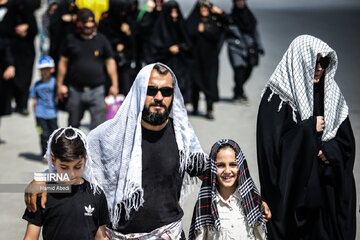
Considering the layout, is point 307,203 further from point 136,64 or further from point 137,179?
point 136,64

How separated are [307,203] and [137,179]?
4.48ft

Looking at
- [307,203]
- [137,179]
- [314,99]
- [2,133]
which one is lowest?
[2,133]

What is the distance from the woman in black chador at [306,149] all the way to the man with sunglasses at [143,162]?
2.47 ft

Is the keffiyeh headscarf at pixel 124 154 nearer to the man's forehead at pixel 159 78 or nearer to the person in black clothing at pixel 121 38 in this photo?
the man's forehead at pixel 159 78

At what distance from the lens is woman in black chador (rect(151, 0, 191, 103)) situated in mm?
11070

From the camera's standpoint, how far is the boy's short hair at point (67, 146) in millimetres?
3703

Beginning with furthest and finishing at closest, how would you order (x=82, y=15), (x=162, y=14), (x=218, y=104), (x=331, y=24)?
(x=331, y=24) < (x=218, y=104) < (x=162, y=14) < (x=82, y=15)

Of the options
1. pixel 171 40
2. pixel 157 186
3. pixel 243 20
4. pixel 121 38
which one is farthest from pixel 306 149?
pixel 243 20

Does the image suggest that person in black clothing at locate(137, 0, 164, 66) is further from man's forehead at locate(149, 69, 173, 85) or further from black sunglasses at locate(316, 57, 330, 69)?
man's forehead at locate(149, 69, 173, 85)

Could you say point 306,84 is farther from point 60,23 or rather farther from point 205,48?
point 60,23

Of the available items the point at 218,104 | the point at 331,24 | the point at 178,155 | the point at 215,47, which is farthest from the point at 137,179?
the point at 331,24

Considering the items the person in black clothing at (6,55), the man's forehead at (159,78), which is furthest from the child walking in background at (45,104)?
the man's forehead at (159,78)

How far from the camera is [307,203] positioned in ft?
15.9

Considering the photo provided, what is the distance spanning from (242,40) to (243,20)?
0.34 m
